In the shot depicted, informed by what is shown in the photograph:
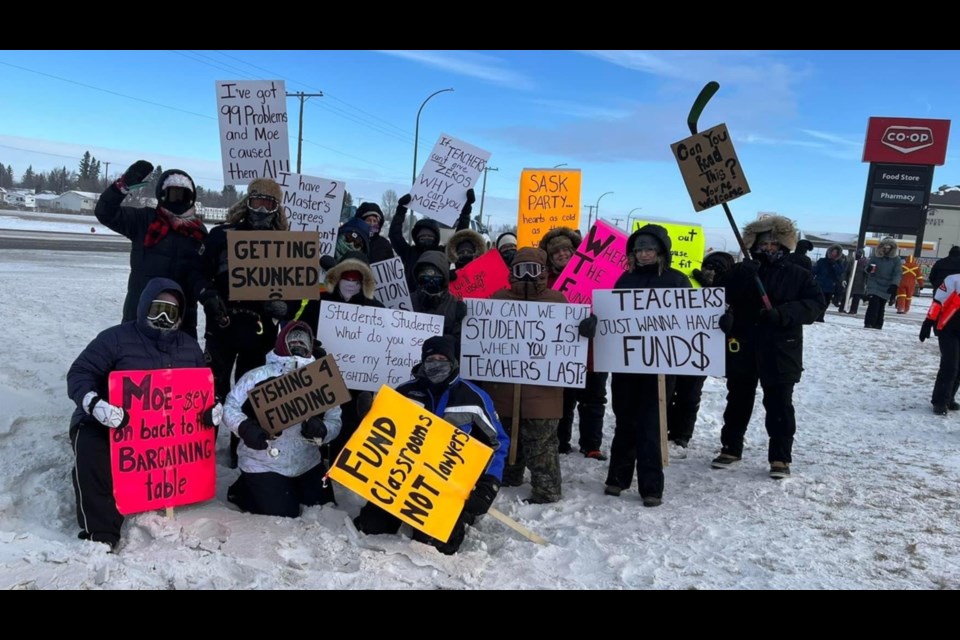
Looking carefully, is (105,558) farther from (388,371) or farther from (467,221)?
(467,221)

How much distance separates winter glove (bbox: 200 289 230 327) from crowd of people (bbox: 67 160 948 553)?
2 cm

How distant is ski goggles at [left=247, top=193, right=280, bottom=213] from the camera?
5.37 m

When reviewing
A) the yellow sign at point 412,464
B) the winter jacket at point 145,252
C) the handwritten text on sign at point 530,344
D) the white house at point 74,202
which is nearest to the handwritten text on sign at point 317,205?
the winter jacket at point 145,252

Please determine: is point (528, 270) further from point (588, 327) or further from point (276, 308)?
point (276, 308)

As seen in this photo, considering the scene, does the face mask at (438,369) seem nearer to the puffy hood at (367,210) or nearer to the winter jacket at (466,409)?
the winter jacket at (466,409)

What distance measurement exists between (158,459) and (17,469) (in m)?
1.28

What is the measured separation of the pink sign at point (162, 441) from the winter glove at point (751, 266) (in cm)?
446

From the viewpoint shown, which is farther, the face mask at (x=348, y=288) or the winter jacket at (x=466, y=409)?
the face mask at (x=348, y=288)

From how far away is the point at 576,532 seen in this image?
474 cm

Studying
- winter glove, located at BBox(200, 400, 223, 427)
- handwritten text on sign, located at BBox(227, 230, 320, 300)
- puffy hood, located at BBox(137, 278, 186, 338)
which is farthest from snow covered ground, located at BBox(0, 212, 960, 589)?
handwritten text on sign, located at BBox(227, 230, 320, 300)

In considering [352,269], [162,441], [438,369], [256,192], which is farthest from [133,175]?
[438,369]

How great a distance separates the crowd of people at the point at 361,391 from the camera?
4.48 metres

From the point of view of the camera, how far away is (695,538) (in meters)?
4.70

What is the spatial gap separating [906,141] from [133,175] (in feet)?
85.8
